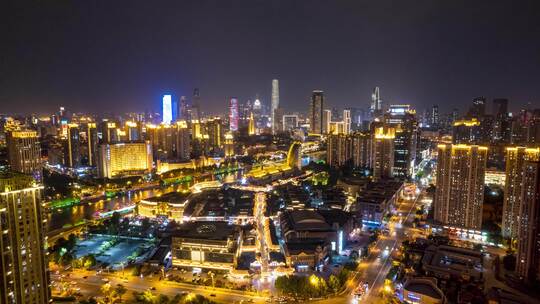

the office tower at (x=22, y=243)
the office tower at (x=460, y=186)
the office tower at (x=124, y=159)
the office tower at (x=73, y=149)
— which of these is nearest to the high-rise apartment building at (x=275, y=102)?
the office tower at (x=124, y=159)

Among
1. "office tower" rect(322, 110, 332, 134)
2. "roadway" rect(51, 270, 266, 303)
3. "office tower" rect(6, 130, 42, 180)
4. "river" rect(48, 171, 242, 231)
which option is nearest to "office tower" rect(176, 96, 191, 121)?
"office tower" rect(322, 110, 332, 134)

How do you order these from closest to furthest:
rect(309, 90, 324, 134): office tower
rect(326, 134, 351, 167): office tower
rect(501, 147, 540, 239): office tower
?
rect(501, 147, 540, 239): office tower
rect(326, 134, 351, 167): office tower
rect(309, 90, 324, 134): office tower

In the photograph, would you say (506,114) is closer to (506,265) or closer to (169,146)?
(506,265)

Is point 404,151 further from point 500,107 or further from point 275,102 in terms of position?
point 275,102

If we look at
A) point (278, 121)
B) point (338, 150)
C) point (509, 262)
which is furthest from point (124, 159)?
point (278, 121)

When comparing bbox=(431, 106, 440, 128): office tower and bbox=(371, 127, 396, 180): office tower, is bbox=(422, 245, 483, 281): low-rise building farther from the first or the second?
bbox=(431, 106, 440, 128): office tower
